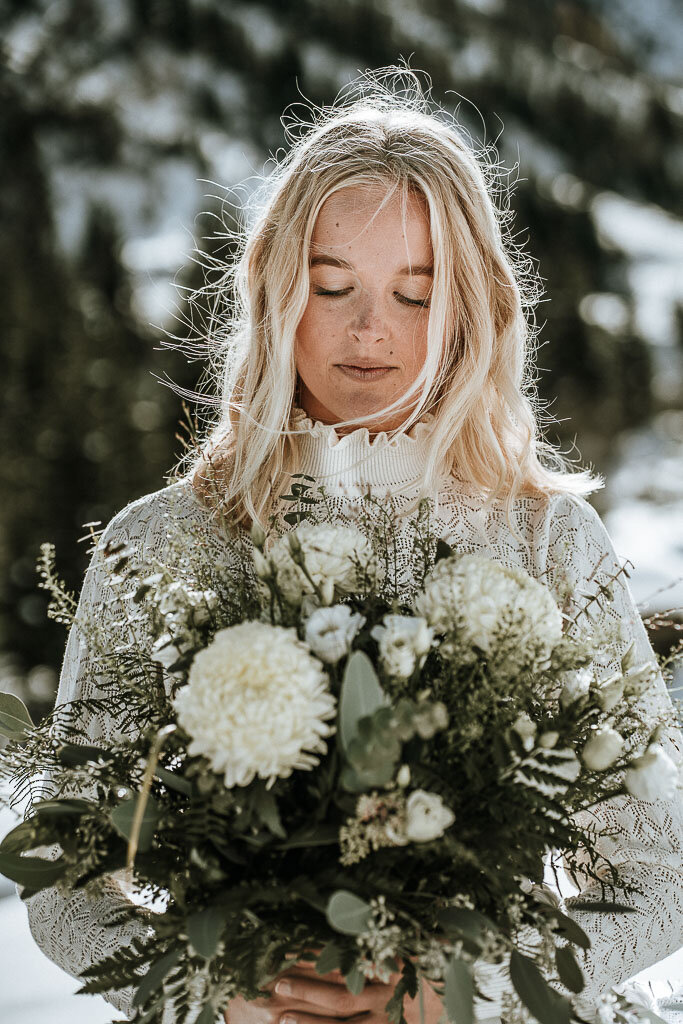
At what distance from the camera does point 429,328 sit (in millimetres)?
1424

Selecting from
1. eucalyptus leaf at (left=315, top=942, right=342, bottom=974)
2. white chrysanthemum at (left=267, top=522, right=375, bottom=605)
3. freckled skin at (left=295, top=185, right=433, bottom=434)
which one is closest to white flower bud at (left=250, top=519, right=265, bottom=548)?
white chrysanthemum at (left=267, top=522, right=375, bottom=605)

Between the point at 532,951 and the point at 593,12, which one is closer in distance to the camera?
the point at 532,951

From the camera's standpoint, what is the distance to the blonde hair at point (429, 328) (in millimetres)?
1451

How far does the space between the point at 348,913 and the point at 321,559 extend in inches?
11.9

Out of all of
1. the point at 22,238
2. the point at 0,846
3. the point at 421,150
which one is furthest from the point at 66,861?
the point at 22,238

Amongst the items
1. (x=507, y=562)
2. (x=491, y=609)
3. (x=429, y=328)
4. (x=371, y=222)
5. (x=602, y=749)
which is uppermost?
(x=371, y=222)

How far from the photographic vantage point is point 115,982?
90 centimetres

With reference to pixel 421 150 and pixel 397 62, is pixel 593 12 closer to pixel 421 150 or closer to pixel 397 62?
pixel 397 62

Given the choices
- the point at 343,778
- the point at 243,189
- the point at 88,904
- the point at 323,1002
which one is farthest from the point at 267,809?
the point at 243,189

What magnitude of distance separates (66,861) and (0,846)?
0.11 metres

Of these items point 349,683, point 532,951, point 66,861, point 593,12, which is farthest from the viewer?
point 593,12

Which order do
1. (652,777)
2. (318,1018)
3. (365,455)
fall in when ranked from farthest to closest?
(365,455), (318,1018), (652,777)

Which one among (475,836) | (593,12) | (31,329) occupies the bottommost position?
(475,836)

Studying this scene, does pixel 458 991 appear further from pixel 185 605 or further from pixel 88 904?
pixel 88 904
